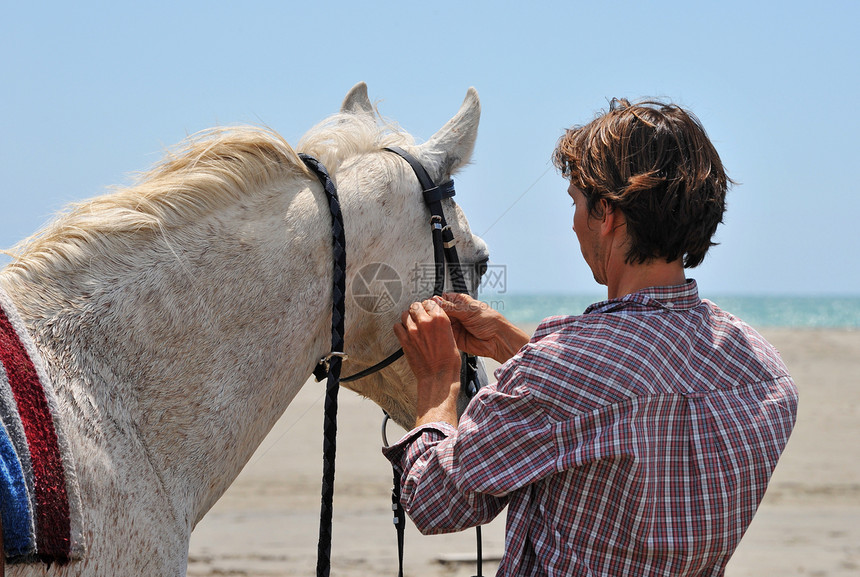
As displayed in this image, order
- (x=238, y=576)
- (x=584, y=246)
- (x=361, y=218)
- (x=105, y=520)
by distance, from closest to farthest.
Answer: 1. (x=105, y=520)
2. (x=584, y=246)
3. (x=361, y=218)
4. (x=238, y=576)

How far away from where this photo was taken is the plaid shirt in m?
1.48

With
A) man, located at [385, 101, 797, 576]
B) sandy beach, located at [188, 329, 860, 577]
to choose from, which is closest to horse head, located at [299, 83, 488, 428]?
man, located at [385, 101, 797, 576]

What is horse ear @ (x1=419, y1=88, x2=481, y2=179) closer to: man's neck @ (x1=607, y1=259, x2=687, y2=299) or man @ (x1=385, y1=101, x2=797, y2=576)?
man @ (x1=385, y1=101, x2=797, y2=576)

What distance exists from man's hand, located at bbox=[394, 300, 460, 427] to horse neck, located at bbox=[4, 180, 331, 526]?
0.91ft

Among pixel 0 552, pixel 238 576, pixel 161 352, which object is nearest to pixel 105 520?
pixel 0 552

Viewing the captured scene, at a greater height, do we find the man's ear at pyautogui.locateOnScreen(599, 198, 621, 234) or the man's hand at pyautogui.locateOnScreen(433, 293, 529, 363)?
the man's ear at pyautogui.locateOnScreen(599, 198, 621, 234)

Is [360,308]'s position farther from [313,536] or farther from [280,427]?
[280,427]

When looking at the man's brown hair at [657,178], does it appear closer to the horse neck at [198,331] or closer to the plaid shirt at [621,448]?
the plaid shirt at [621,448]

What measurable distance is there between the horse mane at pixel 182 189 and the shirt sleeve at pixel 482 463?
790 millimetres

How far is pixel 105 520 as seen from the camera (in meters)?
1.42

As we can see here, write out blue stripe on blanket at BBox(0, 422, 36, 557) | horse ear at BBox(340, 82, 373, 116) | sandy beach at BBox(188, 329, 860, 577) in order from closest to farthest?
blue stripe on blanket at BBox(0, 422, 36, 557) → horse ear at BBox(340, 82, 373, 116) → sandy beach at BBox(188, 329, 860, 577)

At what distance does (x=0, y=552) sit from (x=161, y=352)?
0.49 metres

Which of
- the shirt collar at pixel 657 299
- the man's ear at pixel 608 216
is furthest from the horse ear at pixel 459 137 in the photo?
the shirt collar at pixel 657 299

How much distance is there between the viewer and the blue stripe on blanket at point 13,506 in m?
1.26
